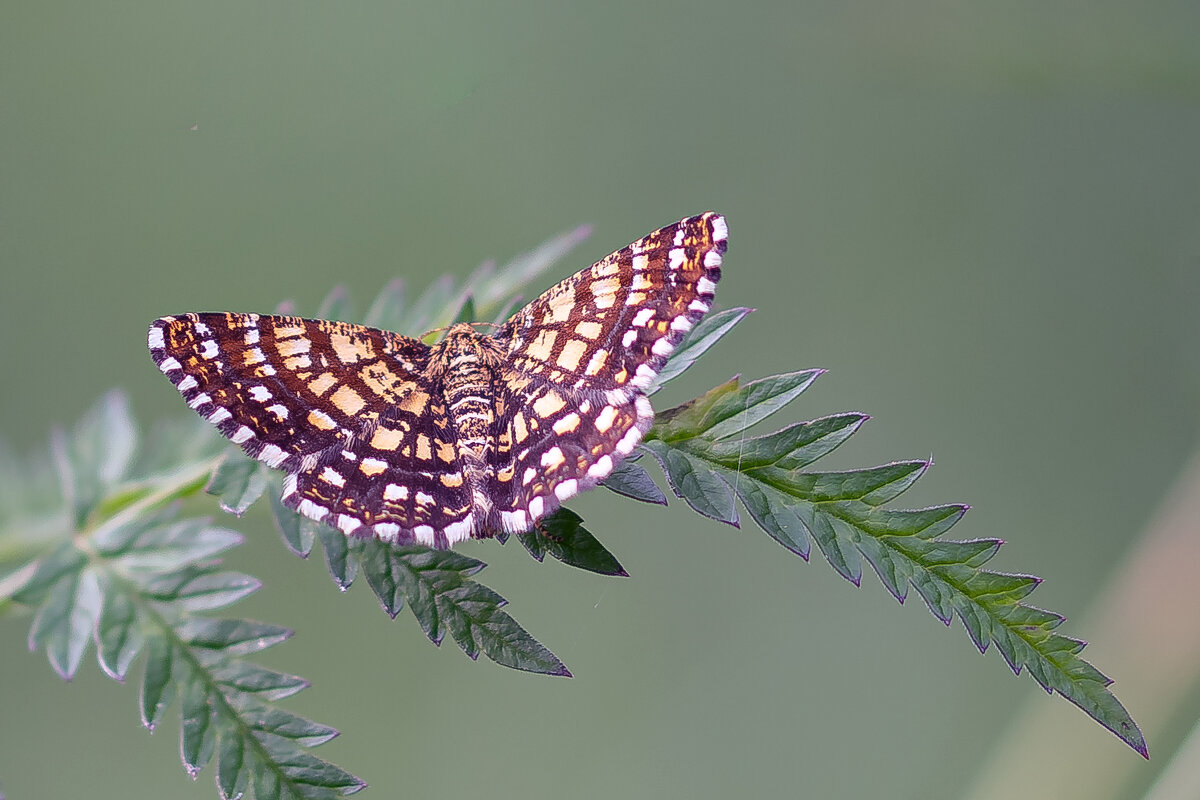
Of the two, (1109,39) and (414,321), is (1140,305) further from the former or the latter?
(414,321)

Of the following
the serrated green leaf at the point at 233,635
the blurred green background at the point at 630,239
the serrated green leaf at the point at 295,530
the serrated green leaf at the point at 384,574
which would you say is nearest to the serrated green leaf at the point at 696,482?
the serrated green leaf at the point at 384,574

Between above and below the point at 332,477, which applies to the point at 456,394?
above

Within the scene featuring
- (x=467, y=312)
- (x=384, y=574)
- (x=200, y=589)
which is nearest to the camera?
(x=384, y=574)

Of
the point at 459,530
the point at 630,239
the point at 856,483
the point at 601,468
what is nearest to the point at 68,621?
the point at 459,530

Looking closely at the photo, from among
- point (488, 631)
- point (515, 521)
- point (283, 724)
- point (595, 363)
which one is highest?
point (595, 363)

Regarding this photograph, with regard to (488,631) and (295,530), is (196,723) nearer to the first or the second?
(295,530)

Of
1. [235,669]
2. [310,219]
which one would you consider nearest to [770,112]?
[310,219]

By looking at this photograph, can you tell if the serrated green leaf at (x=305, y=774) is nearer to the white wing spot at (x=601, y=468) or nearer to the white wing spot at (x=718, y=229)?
the white wing spot at (x=601, y=468)

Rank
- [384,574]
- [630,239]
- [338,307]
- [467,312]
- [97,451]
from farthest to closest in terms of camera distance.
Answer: [630,239] → [338,307] → [97,451] → [467,312] → [384,574]
